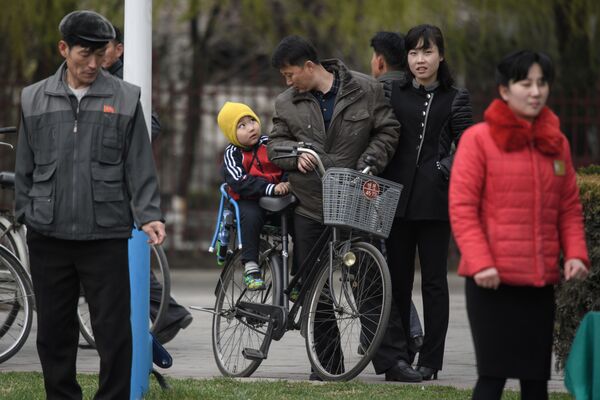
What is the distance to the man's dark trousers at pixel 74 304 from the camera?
5.47 m

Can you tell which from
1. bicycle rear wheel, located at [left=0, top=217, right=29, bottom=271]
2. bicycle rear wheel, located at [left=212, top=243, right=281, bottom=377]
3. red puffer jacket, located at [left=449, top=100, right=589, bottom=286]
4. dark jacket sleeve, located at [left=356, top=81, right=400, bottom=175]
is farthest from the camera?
bicycle rear wheel, located at [left=0, top=217, right=29, bottom=271]

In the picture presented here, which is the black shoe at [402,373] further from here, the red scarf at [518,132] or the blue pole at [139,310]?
the red scarf at [518,132]

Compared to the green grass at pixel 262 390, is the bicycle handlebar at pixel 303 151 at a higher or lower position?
higher

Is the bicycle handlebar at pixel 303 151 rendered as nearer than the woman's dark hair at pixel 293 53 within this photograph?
Yes

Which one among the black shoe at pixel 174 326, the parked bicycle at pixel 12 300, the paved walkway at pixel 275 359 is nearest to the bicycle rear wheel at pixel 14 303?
the parked bicycle at pixel 12 300

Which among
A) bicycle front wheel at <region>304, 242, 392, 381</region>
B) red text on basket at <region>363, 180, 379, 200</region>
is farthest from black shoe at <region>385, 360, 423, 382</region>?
red text on basket at <region>363, 180, 379, 200</region>

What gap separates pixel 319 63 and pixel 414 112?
58 centimetres

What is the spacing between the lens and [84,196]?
17.6ft

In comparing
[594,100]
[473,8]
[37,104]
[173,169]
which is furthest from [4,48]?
[37,104]

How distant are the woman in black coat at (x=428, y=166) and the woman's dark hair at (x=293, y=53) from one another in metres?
0.57

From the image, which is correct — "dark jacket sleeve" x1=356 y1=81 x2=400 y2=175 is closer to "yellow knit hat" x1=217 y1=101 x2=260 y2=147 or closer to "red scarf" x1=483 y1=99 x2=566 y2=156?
"yellow knit hat" x1=217 y1=101 x2=260 y2=147

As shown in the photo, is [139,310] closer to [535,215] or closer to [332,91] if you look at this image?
[332,91]

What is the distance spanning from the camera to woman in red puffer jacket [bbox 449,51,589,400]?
4.88 m

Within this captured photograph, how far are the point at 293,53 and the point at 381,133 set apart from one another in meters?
0.64
